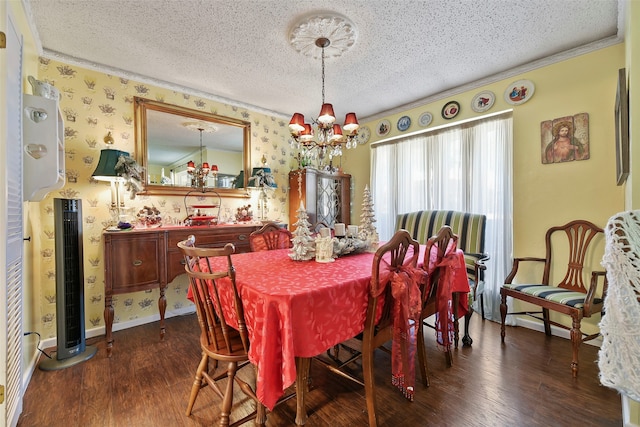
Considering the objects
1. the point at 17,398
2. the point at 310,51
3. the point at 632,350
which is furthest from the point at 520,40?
the point at 17,398

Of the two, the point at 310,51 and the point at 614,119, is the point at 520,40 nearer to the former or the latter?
the point at 614,119

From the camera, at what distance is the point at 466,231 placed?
294 centimetres

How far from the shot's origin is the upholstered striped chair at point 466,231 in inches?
97.1

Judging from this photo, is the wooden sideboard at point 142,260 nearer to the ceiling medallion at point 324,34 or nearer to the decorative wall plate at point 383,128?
the ceiling medallion at point 324,34

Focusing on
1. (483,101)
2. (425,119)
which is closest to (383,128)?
(425,119)

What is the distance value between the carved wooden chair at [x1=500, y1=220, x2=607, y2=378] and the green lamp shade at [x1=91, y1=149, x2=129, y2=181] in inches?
144

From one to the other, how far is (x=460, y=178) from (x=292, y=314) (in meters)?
2.93

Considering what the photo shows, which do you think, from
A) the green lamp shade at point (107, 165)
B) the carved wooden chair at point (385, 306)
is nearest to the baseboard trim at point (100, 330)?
the green lamp shade at point (107, 165)

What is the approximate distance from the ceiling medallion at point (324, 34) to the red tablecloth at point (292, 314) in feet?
6.06

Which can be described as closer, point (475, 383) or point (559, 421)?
point (559, 421)

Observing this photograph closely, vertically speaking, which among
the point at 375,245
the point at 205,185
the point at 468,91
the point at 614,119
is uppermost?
the point at 468,91

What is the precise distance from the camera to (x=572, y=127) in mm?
2527

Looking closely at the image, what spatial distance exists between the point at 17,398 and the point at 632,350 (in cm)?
276

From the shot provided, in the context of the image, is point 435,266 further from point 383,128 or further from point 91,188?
point 91,188
